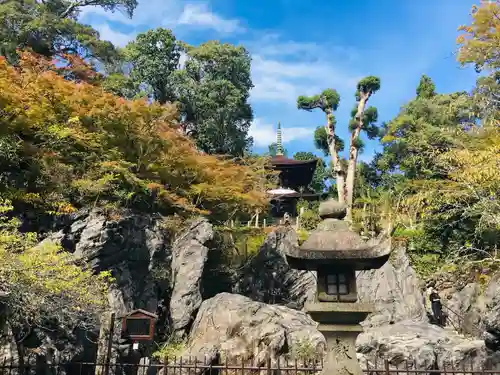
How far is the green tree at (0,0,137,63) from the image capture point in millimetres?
16984

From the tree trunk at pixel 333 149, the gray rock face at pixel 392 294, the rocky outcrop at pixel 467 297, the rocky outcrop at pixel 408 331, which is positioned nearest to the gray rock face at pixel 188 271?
the rocky outcrop at pixel 408 331

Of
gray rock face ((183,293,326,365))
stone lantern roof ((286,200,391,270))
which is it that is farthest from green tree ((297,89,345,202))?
stone lantern roof ((286,200,391,270))

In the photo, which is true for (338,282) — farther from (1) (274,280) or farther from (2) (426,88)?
(2) (426,88)

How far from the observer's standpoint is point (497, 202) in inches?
372

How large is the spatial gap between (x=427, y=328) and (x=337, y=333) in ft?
21.6

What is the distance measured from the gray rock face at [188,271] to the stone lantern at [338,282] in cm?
708

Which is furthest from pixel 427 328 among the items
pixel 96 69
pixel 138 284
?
pixel 96 69

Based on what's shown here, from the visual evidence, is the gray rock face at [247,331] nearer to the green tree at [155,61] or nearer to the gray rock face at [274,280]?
the gray rock face at [274,280]

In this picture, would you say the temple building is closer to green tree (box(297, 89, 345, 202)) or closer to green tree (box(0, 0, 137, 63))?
green tree (box(297, 89, 345, 202))

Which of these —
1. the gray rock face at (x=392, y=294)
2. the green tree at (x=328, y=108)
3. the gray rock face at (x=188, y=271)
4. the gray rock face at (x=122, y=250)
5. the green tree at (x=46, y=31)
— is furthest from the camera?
the green tree at (x=328, y=108)

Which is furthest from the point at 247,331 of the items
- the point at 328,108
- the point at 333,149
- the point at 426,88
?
the point at 426,88

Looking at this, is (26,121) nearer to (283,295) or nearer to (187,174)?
(187,174)

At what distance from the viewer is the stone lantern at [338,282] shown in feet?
16.9

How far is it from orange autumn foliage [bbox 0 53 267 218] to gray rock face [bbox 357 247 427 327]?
5.27 metres
